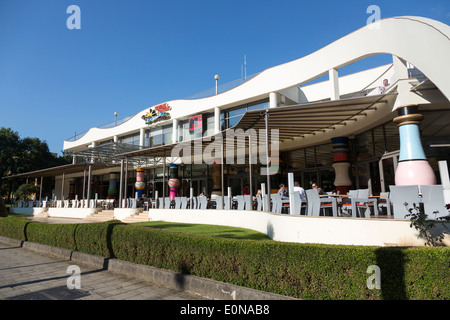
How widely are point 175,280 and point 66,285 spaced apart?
1984 millimetres

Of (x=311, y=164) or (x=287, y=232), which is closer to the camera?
(x=287, y=232)

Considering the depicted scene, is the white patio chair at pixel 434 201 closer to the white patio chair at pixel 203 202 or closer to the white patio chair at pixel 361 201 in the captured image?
the white patio chair at pixel 361 201

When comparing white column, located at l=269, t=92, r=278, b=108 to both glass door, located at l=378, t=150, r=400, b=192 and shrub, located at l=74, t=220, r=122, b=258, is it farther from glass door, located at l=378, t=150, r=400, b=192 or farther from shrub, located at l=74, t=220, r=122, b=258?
Answer: shrub, located at l=74, t=220, r=122, b=258

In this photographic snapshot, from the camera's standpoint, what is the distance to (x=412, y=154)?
7.77m

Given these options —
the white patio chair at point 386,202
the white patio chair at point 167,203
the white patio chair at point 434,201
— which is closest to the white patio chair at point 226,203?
the white patio chair at point 167,203

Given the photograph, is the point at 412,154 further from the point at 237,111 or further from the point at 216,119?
the point at 216,119

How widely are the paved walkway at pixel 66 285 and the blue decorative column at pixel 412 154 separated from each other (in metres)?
6.60

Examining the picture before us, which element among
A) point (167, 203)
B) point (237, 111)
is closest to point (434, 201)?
point (167, 203)
